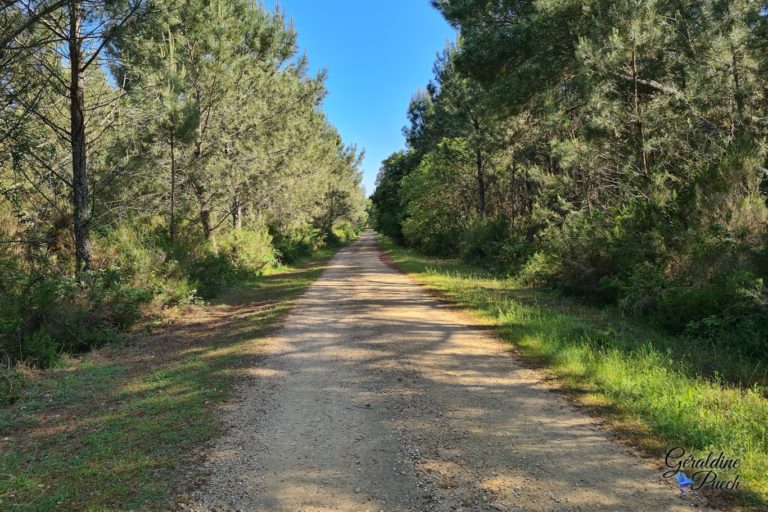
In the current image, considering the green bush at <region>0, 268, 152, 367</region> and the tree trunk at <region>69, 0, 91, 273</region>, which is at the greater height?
the tree trunk at <region>69, 0, 91, 273</region>

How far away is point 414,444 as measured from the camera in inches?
152

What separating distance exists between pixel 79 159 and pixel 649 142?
39.5ft

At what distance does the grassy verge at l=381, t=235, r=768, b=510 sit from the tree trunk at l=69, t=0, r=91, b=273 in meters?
8.09

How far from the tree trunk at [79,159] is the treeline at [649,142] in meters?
9.25

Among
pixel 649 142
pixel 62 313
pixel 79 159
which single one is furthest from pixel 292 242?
pixel 649 142

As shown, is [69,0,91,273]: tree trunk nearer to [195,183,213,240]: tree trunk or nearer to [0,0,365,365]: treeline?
[0,0,365,365]: treeline

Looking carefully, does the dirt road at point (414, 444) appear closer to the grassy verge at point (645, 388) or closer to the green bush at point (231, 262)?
the grassy verge at point (645, 388)

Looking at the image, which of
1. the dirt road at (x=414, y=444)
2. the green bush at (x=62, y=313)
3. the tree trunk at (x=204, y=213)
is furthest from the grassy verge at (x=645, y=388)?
the tree trunk at (x=204, y=213)

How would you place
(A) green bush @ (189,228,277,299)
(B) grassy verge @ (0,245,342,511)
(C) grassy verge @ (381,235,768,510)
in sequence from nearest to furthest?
(B) grassy verge @ (0,245,342,511)
(C) grassy verge @ (381,235,768,510)
(A) green bush @ (189,228,277,299)

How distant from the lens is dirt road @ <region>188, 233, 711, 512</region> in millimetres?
3078

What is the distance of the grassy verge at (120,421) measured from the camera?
328cm
